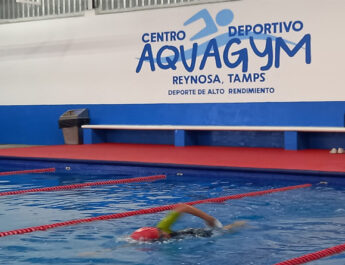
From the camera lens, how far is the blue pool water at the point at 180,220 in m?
4.75

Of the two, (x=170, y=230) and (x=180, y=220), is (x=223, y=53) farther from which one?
(x=170, y=230)

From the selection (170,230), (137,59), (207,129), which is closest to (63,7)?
(137,59)

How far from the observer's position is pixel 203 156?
1105 centimetres

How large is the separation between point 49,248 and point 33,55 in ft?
36.6

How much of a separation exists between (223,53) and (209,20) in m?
0.75

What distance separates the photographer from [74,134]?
14.6 meters

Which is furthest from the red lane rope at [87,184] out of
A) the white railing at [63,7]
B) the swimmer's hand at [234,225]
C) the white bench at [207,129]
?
the white railing at [63,7]

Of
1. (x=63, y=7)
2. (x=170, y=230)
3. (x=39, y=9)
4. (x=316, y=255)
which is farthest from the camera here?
(x=39, y=9)

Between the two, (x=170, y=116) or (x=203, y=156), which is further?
(x=170, y=116)

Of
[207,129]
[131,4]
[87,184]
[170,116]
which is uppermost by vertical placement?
[131,4]

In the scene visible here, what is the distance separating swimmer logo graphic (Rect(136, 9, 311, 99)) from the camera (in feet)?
40.3

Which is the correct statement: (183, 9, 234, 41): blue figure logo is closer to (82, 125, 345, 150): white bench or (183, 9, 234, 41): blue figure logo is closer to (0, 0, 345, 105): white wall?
(0, 0, 345, 105): white wall

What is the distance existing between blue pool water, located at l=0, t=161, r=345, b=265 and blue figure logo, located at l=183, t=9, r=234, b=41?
4192 mm

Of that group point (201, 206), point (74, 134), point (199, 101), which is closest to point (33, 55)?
point (74, 134)
